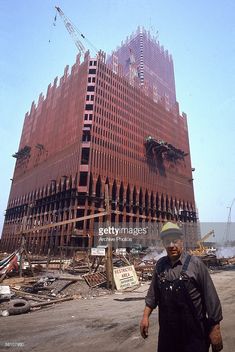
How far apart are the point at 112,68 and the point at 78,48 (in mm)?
24354

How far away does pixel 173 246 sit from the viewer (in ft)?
11.4

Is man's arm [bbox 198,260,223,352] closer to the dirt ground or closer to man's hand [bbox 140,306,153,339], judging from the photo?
man's hand [bbox 140,306,153,339]

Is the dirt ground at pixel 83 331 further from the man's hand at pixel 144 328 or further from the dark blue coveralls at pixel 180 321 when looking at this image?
the dark blue coveralls at pixel 180 321

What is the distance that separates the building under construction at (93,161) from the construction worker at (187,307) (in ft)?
145

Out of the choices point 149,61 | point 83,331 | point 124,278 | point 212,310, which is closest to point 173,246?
point 212,310

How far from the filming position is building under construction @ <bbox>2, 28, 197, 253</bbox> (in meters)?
55.5

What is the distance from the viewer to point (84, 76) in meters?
66.8

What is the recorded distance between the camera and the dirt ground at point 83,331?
5352mm

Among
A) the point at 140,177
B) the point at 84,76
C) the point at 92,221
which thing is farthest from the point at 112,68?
the point at 92,221

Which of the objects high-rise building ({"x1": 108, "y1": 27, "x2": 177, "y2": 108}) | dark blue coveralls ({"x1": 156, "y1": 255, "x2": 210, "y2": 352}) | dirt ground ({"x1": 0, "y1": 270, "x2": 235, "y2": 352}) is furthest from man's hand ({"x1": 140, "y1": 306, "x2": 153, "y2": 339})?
high-rise building ({"x1": 108, "y1": 27, "x2": 177, "y2": 108})

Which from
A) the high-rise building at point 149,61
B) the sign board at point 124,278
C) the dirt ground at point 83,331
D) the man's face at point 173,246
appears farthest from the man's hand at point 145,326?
the high-rise building at point 149,61

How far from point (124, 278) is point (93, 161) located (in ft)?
138

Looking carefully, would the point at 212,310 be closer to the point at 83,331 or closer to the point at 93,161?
the point at 83,331

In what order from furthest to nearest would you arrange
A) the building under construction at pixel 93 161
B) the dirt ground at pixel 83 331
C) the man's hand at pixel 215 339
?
the building under construction at pixel 93 161 → the dirt ground at pixel 83 331 → the man's hand at pixel 215 339
